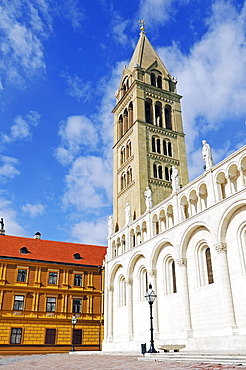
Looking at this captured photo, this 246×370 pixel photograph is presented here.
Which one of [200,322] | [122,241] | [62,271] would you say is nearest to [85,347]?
[62,271]

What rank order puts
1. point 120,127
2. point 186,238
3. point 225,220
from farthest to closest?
point 120,127 < point 186,238 < point 225,220

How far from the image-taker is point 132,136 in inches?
1816

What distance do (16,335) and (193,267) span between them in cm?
2352

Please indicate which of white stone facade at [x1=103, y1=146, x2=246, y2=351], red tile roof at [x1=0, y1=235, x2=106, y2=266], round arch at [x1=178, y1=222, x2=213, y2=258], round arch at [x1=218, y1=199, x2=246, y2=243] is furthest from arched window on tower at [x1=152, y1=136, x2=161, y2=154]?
round arch at [x1=218, y1=199, x2=246, y2=243]

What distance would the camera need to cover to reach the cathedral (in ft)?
72.3

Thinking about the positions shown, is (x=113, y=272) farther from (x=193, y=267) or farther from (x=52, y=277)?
(x=193, y=267)

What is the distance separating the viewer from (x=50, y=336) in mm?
39000

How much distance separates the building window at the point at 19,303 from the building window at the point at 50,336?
161 inches

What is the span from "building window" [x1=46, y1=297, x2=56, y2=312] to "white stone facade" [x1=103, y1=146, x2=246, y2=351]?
831cm

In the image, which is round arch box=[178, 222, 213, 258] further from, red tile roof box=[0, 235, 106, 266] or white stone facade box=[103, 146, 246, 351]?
red tile roof box=[0, 235, 106, 266]

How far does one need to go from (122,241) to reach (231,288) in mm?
17552

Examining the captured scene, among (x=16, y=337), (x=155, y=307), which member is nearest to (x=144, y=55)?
(x=155, y=307)

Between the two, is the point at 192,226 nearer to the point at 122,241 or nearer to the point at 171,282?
the point at 171,282

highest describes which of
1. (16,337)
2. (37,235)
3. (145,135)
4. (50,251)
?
(145,135)
